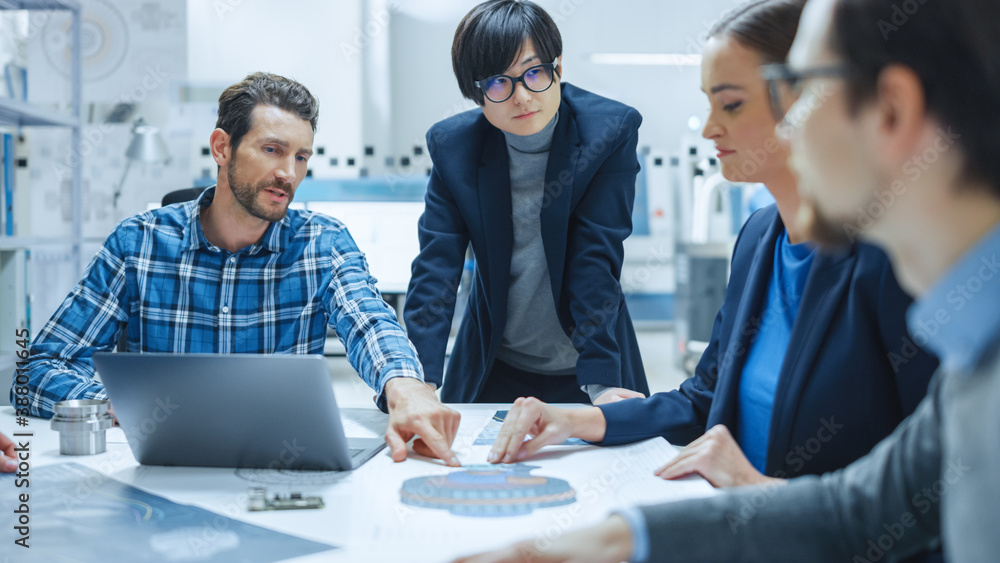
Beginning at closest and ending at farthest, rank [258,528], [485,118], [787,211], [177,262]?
[258,528], [787,211], [177,262], [485,118]

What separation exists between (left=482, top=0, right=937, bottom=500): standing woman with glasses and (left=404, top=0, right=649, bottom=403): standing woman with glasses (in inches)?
14.5

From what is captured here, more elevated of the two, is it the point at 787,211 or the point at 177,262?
the point at 787,211

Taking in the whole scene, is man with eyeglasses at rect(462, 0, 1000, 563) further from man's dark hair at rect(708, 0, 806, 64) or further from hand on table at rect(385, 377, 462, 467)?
hand on table at rect(385, 377, 462, 467)

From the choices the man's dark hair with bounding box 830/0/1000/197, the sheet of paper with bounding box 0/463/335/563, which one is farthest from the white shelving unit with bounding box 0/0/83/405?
the man's dark hair with bounding box 830/0/1000/197

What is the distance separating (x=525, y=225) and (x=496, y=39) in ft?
1.27

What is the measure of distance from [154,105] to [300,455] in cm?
434

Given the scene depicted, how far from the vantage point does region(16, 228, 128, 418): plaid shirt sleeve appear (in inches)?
51.9

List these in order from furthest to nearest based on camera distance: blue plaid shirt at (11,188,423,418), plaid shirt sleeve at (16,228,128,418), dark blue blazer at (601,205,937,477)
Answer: blue plaid shirt at (11,188,423,418)
plaid shirt sleeve at (16,228,128,418)
dark blue blazer at (601,205,937,477)

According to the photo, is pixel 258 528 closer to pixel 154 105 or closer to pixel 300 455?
pixel 300 455

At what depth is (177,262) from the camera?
1.59m

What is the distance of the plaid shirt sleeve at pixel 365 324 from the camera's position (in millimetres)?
1370

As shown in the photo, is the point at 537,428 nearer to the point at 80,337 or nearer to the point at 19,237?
the point at 80,337

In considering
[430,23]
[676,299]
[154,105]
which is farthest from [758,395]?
[154,105]

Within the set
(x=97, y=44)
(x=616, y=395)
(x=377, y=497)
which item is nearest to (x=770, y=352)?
(x=616, y=395)
